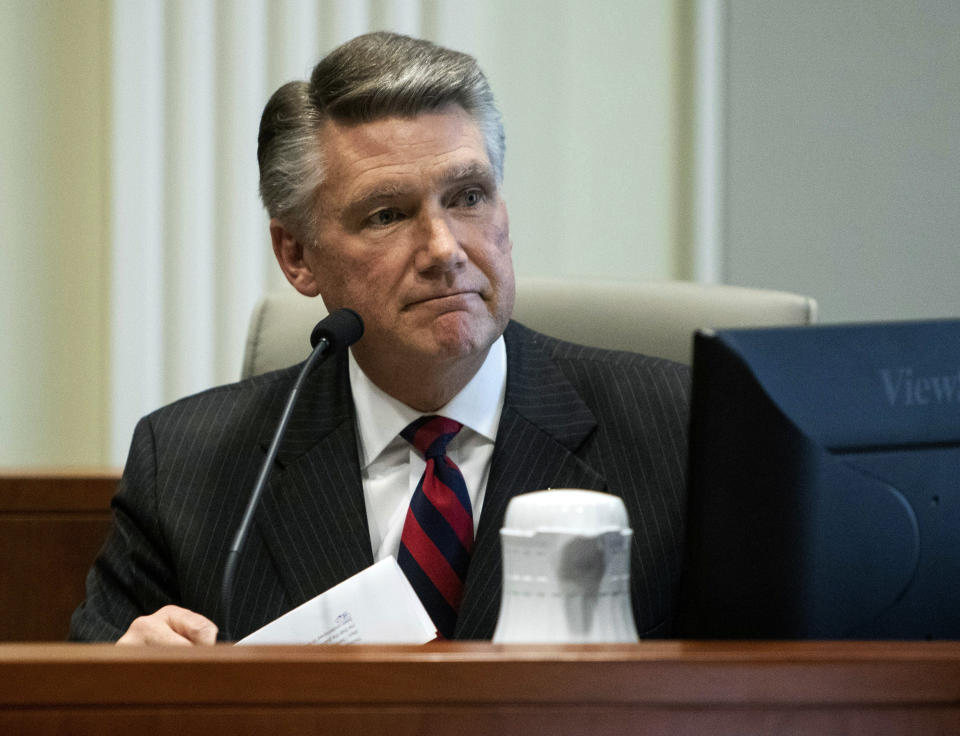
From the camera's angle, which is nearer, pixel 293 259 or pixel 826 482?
pixel 826 482

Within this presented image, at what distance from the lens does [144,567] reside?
1463mm

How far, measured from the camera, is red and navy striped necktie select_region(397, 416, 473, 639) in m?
1.33

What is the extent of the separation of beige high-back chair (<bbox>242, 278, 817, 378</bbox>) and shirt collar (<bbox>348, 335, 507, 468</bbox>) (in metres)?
0.17

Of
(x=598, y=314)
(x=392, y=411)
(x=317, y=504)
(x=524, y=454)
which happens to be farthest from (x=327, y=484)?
(x=598, y=314)

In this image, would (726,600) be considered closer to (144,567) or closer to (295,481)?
(295,481)

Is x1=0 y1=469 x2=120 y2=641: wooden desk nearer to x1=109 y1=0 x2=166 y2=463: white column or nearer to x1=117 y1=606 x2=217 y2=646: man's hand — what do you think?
x1=117 y1=606 x2=217 y2=646: man's hand

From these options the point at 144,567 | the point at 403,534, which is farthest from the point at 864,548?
the point at 144,567

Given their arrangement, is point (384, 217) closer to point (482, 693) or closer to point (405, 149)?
point (405, 149)

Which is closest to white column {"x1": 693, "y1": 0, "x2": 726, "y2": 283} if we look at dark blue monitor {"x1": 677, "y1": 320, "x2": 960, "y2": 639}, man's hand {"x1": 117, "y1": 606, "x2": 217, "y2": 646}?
man's hand {"x1": 117, "y1": 606, "x2": 217, "y2": 646}

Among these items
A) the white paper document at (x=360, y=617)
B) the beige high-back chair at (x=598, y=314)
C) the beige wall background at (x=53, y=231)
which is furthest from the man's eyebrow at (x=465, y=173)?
the beige wall background at (x=53, y=231)

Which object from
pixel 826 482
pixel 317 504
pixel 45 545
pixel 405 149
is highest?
pixel 405 149

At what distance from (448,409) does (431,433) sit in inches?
1.7

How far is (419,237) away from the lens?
1.44m

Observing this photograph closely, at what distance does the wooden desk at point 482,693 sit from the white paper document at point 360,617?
0.26m
